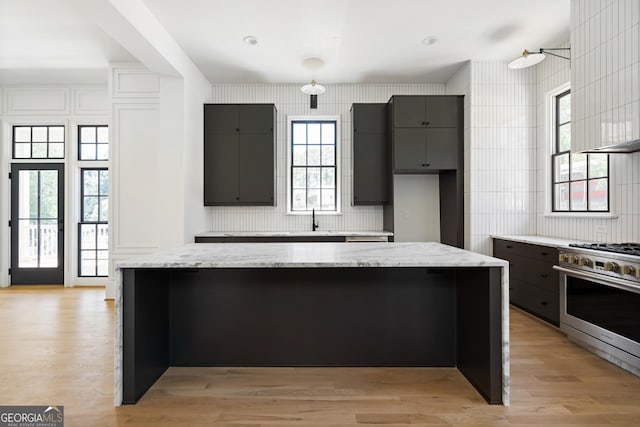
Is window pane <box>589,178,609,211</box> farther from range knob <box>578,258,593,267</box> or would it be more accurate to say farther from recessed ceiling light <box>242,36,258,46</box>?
recessed ceiling light <box>242,36,258,46</box>

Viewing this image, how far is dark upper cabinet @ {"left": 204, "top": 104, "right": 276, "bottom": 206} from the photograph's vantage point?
4801mm

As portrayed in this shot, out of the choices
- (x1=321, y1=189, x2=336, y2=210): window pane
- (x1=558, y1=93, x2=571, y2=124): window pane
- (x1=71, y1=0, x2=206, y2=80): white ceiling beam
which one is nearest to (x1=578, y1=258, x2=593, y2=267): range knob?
(x1=558, y1=93, x2=571, y2=124): window pane

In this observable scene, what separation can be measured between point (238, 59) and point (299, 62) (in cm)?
79

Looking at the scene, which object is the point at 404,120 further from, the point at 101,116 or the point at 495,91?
the point at 101,116

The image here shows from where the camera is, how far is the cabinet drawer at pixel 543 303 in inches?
127

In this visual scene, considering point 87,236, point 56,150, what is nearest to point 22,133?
point 56,150

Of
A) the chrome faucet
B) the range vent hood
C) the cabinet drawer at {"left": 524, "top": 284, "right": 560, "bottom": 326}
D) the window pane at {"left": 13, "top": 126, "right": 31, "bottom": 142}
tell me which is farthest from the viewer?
the window pane at {"left": 13, "top": 126, "right": 31, "bottom": 142}

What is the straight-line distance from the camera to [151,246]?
458 cm

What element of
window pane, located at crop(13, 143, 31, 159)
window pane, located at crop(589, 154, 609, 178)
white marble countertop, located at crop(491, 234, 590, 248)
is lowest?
white marble countertop, located at crop(491, 234, 590, 248)

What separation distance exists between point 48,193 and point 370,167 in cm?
507

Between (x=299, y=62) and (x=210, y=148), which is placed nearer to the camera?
(x=299, y=62)

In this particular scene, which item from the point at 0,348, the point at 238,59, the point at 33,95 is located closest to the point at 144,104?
the point at 238,59

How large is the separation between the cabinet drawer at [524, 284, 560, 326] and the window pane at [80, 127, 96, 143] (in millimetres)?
6287

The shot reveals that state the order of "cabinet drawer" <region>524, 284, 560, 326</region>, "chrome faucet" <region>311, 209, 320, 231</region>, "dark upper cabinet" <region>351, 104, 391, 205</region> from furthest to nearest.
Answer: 1. "chrome faucet" <region>311, 209, 320, 231</region>
2. "dark upper cabinet" <region>351, 104, 391, 205</region>
3. "cabinet drawer" <region>524, 284, 560, 326</region>
